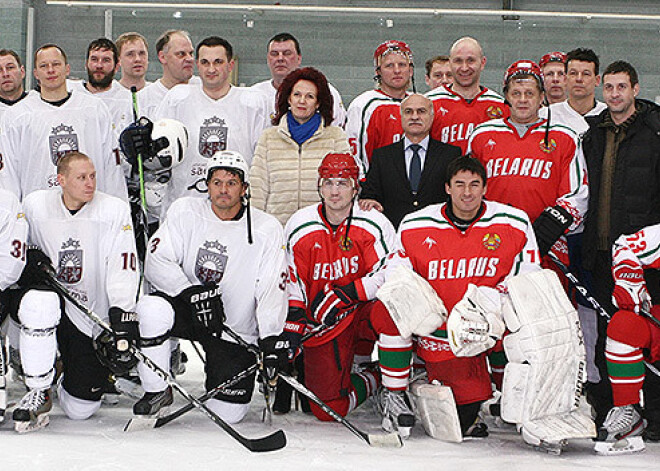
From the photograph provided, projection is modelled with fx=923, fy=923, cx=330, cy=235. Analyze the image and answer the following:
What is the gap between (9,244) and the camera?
304cm

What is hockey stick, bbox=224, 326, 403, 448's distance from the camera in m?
2.92

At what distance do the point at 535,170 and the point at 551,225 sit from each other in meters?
0.24

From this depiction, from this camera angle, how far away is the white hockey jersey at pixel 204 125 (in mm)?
3688

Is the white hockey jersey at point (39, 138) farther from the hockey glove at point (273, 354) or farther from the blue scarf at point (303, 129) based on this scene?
the hockey glove at point (273, 354)

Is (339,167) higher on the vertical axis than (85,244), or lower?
higher

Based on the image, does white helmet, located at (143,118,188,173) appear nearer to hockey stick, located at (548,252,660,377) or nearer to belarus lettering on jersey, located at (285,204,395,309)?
belarus lettering on jersey, located at (285,204,395,309)

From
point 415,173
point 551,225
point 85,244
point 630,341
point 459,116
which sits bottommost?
point 630,341

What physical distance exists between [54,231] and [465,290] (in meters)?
1.42

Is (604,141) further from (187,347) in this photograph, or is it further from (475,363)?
(187,347)

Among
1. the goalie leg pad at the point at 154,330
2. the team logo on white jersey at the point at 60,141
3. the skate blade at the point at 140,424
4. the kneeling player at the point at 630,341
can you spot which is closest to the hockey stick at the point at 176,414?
the skate blade at the point at 140,424

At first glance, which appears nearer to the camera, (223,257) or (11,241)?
(11,241)

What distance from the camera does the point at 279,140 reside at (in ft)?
11.5

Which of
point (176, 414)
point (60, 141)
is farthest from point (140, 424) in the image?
point (60, 141)

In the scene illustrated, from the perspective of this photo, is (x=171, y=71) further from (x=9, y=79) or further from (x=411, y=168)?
(x=411, y=168)
